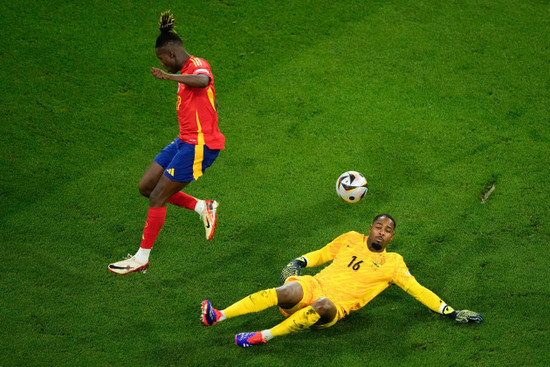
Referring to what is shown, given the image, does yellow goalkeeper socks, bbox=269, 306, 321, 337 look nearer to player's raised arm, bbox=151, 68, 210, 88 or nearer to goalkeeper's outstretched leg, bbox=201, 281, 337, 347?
goalkeeper's outstretched leg, bbox=201, 281, 337, 347

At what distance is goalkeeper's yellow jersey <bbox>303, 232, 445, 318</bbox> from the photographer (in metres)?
6.42

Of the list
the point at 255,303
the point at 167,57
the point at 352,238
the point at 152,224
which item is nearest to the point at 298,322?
the point at 255,303

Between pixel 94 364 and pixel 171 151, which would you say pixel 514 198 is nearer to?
pixel 171 151

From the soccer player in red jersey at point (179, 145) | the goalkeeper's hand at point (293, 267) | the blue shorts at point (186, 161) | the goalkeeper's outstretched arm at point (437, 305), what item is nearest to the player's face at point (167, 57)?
the soccer player in red jersey at point (179, 145)

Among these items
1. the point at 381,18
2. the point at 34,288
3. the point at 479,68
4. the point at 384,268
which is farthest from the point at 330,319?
the point at 381,18

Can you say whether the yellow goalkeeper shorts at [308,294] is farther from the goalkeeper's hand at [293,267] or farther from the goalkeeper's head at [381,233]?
the goalkeeper's head at [381,233]

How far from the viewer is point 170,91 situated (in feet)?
33.2

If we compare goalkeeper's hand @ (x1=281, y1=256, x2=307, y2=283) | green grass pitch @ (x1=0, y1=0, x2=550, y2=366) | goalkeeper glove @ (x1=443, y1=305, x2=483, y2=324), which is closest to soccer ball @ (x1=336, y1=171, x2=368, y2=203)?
green grass pitch @ (x1=0, y1=0, x2=550, y2=366)

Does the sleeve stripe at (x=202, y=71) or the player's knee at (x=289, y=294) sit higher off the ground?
the sleeve stripe at (x=202, y=71)

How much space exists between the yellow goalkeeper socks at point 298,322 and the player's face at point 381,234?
105 centimetres

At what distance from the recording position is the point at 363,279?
6.49 m

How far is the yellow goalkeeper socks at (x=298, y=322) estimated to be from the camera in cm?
609

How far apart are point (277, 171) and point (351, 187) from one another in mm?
1537

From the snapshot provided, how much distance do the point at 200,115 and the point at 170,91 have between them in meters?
3.68
